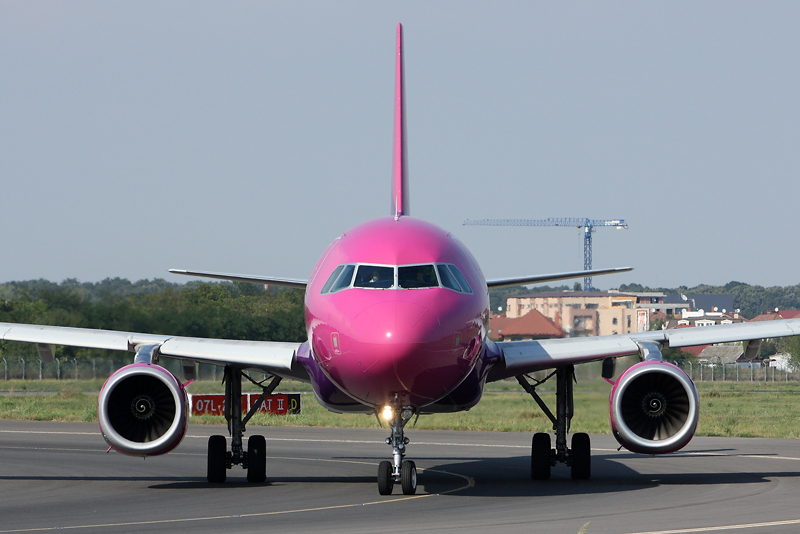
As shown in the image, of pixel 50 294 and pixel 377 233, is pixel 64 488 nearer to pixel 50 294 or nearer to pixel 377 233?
pixel 377 233

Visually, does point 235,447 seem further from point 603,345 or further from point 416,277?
point 603,345

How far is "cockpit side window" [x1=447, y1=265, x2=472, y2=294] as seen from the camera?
1504cm

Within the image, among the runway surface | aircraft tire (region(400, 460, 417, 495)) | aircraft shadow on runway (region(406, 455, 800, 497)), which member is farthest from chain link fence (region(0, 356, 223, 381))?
aircraft tire (region(400, 460, 417, 495))

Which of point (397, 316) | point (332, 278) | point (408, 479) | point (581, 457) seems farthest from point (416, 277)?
point (581, 457)

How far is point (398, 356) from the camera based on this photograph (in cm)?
1364

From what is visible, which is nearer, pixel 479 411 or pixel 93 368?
pixel 479 411

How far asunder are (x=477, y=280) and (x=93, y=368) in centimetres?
3330

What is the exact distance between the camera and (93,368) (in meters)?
45.8

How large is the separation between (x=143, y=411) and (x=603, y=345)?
740 cm

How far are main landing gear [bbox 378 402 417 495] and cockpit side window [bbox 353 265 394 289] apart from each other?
167cm

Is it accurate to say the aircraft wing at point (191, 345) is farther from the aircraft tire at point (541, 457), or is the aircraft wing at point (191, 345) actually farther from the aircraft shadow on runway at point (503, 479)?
the aircraft tire at point (541, 457)

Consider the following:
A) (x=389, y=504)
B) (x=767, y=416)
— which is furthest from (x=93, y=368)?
(x=389, y=504)

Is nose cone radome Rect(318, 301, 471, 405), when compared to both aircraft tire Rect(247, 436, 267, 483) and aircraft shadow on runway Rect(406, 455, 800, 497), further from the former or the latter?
aircraft tire Rect(247, 436, 267, 483)

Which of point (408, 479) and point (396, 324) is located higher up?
point (396, 324)
